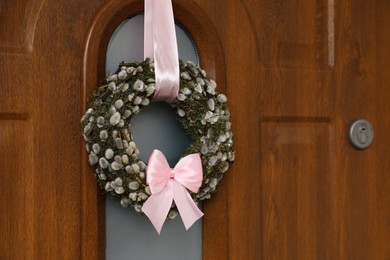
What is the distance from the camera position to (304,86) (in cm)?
119

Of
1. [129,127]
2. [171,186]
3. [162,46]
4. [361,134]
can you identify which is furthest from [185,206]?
[361,134]

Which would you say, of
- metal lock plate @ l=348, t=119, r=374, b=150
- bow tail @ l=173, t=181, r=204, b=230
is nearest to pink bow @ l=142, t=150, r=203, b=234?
bow tail @ l=173, t=181, r=204, b=230

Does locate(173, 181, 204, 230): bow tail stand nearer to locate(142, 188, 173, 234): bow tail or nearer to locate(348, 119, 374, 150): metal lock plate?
locate(142, 188, 173, 234): bow tail

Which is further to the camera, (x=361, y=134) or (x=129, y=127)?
(x=361, y=134)

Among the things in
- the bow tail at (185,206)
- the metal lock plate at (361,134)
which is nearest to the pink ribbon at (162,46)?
the bow tail at (185,206)

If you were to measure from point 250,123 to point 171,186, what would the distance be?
0.23m

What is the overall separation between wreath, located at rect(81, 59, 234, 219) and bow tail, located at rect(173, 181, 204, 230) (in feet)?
0.07

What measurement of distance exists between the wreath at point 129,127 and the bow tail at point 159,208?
1 centimetres

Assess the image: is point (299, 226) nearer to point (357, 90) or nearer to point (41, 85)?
point (357, 90)

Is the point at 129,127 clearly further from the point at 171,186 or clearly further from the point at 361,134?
the point at 361,134

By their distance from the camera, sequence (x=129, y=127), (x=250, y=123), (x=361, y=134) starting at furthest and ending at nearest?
1. (x=361, y=134)
2. (x=250, y=123)
3. (x=129, y=127)

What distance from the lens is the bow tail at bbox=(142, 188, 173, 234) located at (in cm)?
95

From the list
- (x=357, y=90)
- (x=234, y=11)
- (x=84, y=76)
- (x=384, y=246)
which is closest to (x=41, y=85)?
(x=84, y=76)

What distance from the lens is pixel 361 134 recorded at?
48.9 inches
